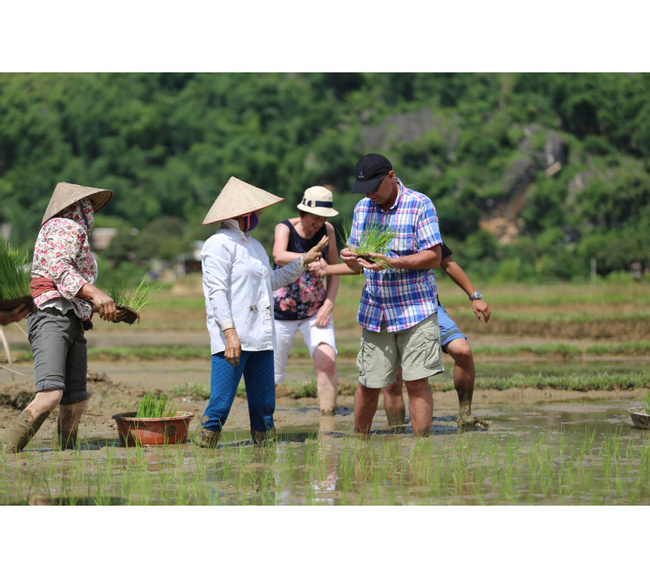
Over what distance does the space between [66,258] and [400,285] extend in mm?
2245

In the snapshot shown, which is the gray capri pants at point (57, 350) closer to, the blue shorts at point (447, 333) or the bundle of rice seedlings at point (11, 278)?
the bundle of rice seedlings at point (11, 278)

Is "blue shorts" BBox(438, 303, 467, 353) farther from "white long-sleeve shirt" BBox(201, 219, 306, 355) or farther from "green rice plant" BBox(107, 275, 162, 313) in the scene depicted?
"green rice plant" BBox(107, 275, 162, 313)

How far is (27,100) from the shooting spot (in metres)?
76.9

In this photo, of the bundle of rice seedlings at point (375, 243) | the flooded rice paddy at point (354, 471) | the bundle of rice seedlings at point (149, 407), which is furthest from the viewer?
the bundle of rice seedlings at point (149, 407)

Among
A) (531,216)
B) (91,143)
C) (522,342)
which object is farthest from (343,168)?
(522,342)

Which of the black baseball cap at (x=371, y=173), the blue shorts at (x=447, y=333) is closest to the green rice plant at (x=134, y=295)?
the black baseball cap at (x=371, y=173)

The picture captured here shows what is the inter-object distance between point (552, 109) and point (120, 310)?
220 ft

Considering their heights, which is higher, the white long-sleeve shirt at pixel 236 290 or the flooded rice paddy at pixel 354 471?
the white long-sleeve shirt at pixel 236 290

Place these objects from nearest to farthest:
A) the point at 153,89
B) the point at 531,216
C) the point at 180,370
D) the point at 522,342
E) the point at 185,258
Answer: the point at 180,370 < the point at 522,342 < the point at 185,258 < the point at 531,216 < the point at 153,89

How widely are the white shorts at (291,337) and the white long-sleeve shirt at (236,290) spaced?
1.14 meters

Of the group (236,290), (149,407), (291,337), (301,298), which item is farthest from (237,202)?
(291,337)

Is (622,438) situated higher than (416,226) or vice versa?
(416,226)

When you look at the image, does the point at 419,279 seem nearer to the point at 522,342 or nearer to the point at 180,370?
the point at 180,370

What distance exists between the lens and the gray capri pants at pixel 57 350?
Result: 18.3 ft
